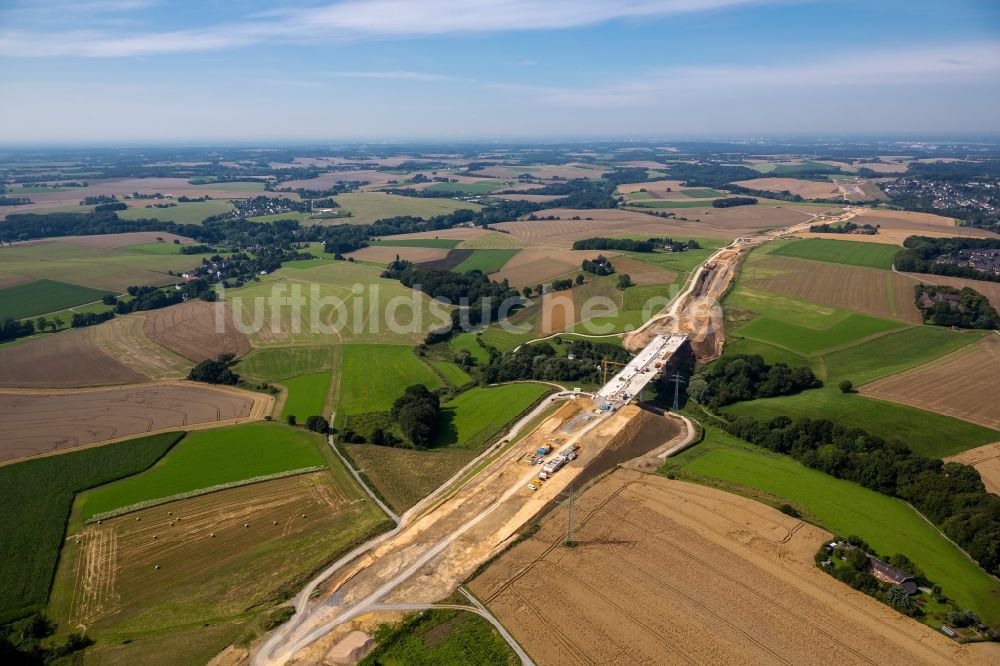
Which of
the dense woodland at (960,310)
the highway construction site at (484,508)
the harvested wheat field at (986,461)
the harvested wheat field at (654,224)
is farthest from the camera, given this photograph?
the harvested wheat field at (654,224)

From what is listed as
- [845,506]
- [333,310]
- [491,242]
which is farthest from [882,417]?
[491,242]

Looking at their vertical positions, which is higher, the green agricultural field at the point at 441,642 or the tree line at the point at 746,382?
the tree line at the point at 746,382

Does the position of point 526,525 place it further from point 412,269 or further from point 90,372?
point 412,269

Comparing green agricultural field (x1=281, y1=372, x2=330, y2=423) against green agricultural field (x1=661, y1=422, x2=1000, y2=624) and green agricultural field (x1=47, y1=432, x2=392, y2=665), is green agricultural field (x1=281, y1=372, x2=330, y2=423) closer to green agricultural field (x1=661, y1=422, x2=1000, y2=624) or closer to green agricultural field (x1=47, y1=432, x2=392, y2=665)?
green agricultural field (x1=47, y1=432, x2=392, y2=665)

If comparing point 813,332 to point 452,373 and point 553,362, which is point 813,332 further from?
point 452,373

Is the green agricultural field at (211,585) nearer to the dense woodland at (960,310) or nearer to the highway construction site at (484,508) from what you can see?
the highway construction site at (484,508)

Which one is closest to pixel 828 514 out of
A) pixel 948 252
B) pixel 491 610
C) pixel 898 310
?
pixel 491 610

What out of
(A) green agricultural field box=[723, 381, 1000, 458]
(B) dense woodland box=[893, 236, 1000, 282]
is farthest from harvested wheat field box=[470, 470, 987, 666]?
(B) dense woodland box=[893, 236, 1000, 282]

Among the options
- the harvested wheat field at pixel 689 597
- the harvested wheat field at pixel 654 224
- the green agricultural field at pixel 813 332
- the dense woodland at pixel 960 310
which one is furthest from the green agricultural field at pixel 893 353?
the harvested wheat field at pixel 654 224
